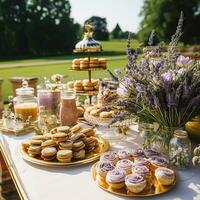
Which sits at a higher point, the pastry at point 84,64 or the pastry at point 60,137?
the pastry at point 84,64

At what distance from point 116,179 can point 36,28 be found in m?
31.2

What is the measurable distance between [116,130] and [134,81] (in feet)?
1.60

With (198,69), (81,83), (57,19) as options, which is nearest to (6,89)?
(81,83)

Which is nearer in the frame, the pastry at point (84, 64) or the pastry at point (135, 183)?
the pastry at point (135, 183)

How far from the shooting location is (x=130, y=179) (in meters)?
1.15

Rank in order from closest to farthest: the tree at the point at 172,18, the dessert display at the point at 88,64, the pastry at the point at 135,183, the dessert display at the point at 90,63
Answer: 1. the pastry at the point at 135,183
2. the dessert display at the point at 88,64
3. the dessert display at the point at 90,63
4. the tree at the point at 172,18

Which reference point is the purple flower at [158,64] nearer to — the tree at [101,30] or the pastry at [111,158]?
the pastry at [111,158]

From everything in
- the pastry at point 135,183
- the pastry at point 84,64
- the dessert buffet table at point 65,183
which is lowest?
the dessert buffet table at point 65,183

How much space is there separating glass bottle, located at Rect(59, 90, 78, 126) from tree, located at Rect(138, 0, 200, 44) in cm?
2749

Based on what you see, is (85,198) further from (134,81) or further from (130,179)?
(134,81)

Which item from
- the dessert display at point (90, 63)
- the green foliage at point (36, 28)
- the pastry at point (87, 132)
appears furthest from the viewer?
the green foliage at point (36, 28)

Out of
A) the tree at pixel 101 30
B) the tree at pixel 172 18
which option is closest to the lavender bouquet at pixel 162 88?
the tree at pixel 172 18

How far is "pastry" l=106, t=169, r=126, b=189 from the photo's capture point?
1.16 meters

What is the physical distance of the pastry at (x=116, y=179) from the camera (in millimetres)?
1155
